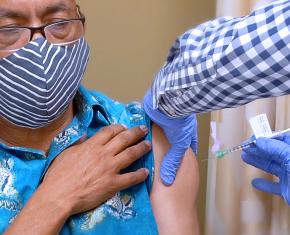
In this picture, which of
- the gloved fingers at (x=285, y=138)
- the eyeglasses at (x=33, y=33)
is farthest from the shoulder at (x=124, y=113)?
the gloved fingers at (x=285, y=138)

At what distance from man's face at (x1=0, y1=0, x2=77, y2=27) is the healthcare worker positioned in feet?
1.10

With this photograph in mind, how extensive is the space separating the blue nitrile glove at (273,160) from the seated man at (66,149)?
24 cm

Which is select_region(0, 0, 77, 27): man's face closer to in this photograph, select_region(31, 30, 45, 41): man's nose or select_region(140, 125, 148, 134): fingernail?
select_region(31, 30, 45, 41): man's nose

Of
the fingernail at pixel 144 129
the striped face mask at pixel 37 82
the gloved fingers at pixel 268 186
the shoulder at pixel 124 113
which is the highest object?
the striped face mask at pixel 37 82

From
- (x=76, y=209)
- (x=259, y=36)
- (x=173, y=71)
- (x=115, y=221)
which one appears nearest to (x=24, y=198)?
(x=76, y=209)

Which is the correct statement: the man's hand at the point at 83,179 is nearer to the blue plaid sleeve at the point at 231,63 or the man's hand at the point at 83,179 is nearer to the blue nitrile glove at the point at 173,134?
the blue nitrile glove at the point at 173,134

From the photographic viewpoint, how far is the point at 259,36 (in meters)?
0.87

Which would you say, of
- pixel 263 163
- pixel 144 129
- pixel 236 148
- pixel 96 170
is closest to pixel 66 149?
pixel 96 170

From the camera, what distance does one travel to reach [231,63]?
0.92 m

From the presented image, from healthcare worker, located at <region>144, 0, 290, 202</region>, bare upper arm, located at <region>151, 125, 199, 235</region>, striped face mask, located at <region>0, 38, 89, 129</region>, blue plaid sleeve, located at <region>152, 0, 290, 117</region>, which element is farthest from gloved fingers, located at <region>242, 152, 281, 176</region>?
striped face mask, located at <region>0, 38, 89, 129</region>

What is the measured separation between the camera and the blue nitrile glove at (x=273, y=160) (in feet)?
4.46

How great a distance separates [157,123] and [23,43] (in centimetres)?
42

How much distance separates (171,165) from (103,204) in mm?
224

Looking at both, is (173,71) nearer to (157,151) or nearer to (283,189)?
(157,151)
